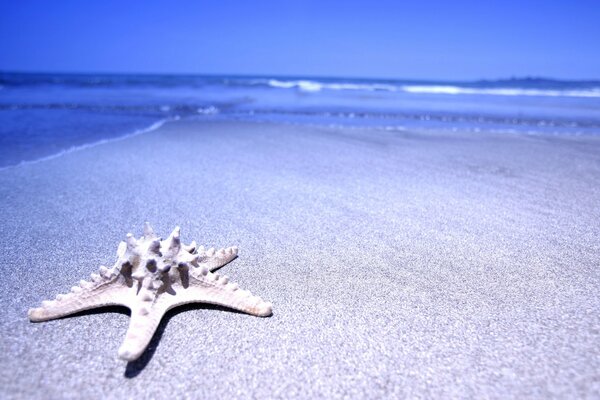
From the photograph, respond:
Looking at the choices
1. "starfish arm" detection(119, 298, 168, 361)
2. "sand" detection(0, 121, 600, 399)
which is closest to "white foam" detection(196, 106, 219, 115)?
"sand" detection(0, 121, 600, 399)

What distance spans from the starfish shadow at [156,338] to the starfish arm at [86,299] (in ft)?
0.70

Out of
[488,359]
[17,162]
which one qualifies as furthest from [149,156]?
[488,359]

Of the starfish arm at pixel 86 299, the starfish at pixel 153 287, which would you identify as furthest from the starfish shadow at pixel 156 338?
the starfish arm at pixel 86 299

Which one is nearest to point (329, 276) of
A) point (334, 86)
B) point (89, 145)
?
point (89, 145)

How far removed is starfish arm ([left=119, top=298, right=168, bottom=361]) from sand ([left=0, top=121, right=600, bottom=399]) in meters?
0.12

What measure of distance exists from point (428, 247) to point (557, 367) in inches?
50.5

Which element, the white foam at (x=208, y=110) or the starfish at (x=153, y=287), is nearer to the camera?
the starfish at (x=153, y=287)

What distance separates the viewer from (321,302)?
2273mm

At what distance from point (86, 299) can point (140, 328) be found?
0.43 m

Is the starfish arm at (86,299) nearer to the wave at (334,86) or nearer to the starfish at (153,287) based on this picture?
the starfish at (153,287)

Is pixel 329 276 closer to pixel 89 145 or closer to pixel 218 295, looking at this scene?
pixel 218 295

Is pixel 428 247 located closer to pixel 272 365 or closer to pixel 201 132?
pixel 272 365

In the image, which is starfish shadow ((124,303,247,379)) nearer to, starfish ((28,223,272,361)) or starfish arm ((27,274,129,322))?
starfish ((28,223,272,361))

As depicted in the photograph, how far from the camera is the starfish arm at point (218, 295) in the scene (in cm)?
205
